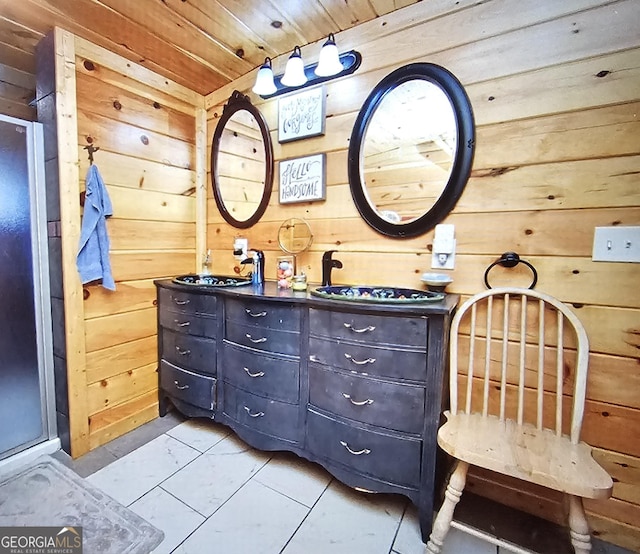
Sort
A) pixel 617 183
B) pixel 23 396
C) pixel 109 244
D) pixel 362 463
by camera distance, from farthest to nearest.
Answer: pixel 109 244 → pixel 23 396 → pixel 362 463 → pixel 617 183

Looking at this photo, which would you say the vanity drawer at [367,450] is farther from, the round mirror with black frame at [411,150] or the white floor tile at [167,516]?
the round mirror with black frame at [411,150]

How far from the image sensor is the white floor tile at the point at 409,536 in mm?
1169

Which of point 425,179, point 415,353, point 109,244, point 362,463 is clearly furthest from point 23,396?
point 425,179

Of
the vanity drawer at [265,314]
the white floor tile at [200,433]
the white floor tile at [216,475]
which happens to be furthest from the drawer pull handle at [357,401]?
the white floor tile at [200,433]

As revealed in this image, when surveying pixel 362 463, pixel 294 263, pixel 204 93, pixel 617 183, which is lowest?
pixel 362 463

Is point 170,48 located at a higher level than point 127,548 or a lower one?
higher

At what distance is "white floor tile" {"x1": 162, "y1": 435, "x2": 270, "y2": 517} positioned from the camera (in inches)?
54.4

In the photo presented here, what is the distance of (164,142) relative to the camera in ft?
6.68

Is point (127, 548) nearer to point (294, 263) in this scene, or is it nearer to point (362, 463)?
point (362, 463)

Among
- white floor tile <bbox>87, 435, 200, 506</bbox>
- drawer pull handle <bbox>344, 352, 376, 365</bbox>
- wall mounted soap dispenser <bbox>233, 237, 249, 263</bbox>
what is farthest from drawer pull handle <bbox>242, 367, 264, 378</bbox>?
wall mounted soap dispenser <bbox>233, 237, 249, 263</bbox>

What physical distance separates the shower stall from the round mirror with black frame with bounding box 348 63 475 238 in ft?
5.30

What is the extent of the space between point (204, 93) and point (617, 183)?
92.4 inches
